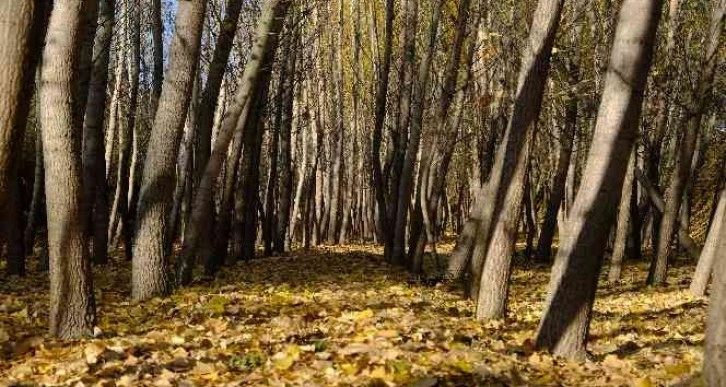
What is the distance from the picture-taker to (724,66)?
54.1 ft

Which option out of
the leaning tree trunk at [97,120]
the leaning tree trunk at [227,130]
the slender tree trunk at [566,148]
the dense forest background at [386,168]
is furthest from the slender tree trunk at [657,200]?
the leaning tree trunk at [97,120]

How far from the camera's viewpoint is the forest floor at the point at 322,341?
17.2 ft

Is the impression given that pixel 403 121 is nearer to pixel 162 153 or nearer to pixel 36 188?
pixel 36 188

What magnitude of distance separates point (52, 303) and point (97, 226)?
778 cm

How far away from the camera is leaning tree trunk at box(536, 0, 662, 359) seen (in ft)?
19.8

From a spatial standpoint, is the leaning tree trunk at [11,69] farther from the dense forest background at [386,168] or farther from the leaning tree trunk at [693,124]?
the leaning tree trunk at [693,124]

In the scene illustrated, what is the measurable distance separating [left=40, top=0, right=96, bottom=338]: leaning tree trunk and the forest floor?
0.38 meters

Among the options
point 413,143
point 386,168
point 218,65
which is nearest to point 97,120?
point 218,65

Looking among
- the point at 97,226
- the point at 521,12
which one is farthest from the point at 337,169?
the point at 97,226

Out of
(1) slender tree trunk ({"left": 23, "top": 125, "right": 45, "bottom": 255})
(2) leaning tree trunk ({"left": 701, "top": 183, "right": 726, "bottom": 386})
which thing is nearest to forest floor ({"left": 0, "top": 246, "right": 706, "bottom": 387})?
(2) leaning tree trunk ({"left": 701, "top": 183, "right": 726, "bottom": 386})

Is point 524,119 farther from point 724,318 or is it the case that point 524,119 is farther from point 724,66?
point 724,66

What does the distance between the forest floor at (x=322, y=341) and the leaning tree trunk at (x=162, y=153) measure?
1.40ft

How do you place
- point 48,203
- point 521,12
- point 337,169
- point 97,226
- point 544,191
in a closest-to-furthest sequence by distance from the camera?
1. point 48,203
2. point 97,226
3. point 521,12
4. point 337,169
5. point 544,191

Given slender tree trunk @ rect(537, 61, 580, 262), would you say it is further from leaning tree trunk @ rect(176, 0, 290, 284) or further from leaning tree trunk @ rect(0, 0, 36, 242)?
leaning tree trunk @ rect(0, 0, 36, 242)
